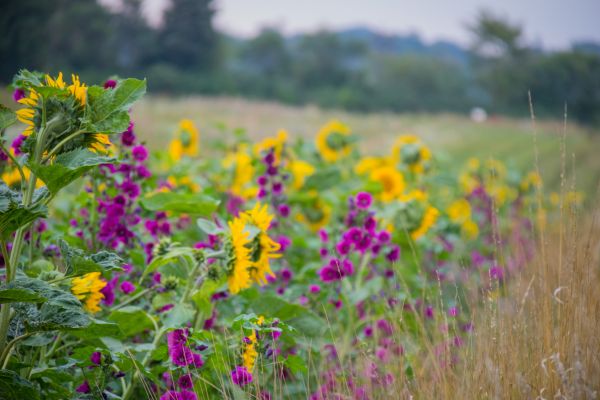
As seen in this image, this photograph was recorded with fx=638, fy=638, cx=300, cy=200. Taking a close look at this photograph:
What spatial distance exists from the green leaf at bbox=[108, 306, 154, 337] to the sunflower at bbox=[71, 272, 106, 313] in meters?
0.09

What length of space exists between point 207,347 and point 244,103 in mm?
28476

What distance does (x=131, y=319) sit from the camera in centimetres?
198

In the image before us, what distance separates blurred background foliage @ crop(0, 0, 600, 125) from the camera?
28.9 m

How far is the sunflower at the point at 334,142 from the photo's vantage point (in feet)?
14.7

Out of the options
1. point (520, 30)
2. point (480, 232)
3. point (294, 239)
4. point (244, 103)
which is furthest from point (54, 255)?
point (520, 30)

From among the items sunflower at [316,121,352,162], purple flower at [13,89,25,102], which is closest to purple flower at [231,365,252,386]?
purple flower at [13,89,25,102]

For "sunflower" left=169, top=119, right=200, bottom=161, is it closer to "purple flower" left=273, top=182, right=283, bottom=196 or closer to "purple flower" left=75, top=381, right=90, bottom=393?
"purple flower" left=273, top=182, right=283, bottom=196

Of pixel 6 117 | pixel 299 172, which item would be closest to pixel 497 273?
pixel 6 117

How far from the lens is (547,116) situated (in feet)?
133

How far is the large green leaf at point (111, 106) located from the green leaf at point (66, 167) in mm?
66

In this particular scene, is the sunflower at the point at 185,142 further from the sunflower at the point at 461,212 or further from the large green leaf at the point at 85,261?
the large green leaf at the point at 85,261

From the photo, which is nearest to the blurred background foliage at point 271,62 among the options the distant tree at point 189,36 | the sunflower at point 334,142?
the distant tree at point 189,36

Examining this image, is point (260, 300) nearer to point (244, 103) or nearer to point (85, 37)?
point (244, 103)

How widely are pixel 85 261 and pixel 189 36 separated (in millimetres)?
40934
